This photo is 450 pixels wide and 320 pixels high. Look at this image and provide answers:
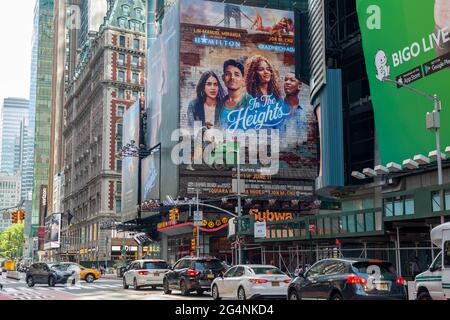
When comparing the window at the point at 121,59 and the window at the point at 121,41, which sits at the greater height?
the window at the point at 121,41

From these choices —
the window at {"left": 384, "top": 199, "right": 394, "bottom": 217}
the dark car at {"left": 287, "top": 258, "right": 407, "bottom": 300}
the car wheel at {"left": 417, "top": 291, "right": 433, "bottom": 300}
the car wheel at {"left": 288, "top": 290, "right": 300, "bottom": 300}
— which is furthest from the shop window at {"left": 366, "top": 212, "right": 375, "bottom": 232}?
the dark car at {"left": 287, "top": 258, "right": 407, "bottom": 300}

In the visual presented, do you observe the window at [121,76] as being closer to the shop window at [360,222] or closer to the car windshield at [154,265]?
the car windshield at [154,265]

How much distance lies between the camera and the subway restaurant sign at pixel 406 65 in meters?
39.5

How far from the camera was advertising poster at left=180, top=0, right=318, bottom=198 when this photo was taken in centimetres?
6925

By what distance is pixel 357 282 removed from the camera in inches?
661

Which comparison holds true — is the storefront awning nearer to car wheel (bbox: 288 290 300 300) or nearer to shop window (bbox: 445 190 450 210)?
shop window (bbox: 445 190 450 210)

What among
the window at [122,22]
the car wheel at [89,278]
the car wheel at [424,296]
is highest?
the window at [122,22]

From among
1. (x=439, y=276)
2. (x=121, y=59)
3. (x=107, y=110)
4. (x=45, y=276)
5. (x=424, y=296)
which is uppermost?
(x=121, y=59)

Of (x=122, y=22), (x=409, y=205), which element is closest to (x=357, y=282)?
(x=409, y=205)

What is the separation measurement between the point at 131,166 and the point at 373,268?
2918 inches

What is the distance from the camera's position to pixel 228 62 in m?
71.9

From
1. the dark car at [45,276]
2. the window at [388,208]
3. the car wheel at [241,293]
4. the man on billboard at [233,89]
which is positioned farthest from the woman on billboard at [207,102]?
the car wheel at [241,293]

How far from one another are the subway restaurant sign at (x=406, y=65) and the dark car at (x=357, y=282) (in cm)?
2458

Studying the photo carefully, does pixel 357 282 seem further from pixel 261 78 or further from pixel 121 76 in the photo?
pixel 121 76
